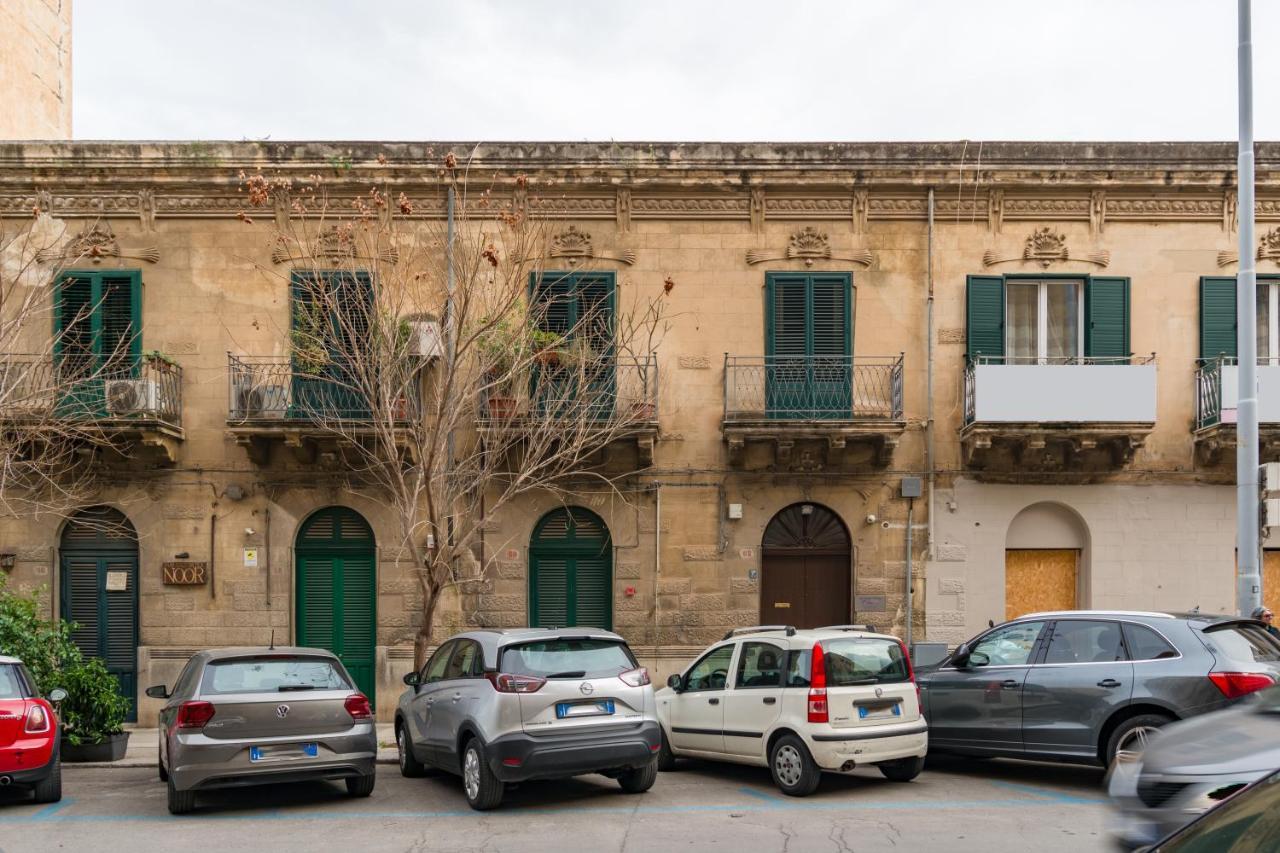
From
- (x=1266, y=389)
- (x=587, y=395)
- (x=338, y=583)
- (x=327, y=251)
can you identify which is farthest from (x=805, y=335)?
(x=338, y=583)

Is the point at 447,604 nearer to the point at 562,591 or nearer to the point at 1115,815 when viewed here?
the point at 562,591

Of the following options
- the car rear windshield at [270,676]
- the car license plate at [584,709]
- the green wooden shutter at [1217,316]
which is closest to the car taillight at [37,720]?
the car rear windshield at [270,676]

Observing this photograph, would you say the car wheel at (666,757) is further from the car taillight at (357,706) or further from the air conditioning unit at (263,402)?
the air conditioning unit at (263,402)

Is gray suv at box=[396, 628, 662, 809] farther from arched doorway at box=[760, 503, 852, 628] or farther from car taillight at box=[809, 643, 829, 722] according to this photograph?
arched doorway at box=[760, 503, 852, 628]

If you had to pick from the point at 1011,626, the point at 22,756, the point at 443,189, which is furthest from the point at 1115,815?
the point at 443,189

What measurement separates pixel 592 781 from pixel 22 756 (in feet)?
17.7

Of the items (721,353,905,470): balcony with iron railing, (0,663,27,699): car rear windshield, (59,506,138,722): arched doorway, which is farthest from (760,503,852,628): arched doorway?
(0,663,27,699): car rear windshield

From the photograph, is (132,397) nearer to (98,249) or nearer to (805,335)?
(98,249)

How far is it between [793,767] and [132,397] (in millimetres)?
11384

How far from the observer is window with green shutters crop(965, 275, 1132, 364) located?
17641 millimetres

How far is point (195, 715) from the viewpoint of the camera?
33.1 feet

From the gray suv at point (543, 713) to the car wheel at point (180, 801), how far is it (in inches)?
90.4

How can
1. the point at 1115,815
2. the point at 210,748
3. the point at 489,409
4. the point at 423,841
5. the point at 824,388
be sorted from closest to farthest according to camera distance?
the point at 1115,815 < the point at 423,841 < the point at 210,748 < the point at 489,409 < the point at 824,388

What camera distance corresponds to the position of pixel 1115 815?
743cm
